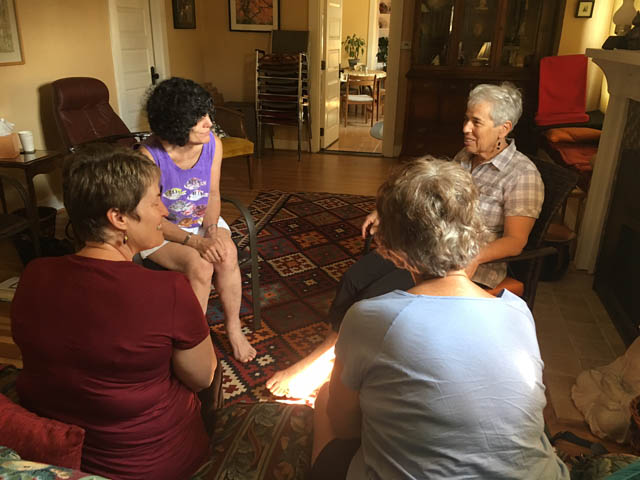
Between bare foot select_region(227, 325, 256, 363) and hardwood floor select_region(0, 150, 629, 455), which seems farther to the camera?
hardwood floor select_region(0, 150, 629, 455)

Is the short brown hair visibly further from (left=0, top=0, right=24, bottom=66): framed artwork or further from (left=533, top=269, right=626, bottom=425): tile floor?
(left=0, top=0, right=24, bottom=66): framed artwork

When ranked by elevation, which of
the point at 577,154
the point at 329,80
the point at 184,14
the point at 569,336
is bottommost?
the point at 569,336

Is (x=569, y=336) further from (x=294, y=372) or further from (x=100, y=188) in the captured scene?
(x=100, y=188)

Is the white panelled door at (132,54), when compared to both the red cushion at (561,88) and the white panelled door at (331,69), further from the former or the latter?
the red cushion at (561,88)

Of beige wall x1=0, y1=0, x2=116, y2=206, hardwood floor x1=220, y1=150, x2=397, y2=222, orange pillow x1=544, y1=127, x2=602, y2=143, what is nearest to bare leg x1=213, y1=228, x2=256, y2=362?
hardwood floor x1=220, y1=150, x2=397, y2=222

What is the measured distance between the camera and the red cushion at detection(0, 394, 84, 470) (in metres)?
0.90

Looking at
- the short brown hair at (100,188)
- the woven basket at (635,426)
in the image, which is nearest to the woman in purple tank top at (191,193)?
the short brown hair at (100,188)

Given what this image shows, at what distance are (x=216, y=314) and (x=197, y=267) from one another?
0.65 metres

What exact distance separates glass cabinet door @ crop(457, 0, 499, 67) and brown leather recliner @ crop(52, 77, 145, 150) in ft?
11.3

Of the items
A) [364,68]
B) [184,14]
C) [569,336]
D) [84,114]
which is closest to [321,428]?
[569,336]

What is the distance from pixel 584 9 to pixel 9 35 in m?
4.93

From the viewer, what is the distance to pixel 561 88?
181 inches

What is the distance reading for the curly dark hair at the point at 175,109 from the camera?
197cm

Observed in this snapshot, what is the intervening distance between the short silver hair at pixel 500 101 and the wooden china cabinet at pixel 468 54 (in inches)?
135
